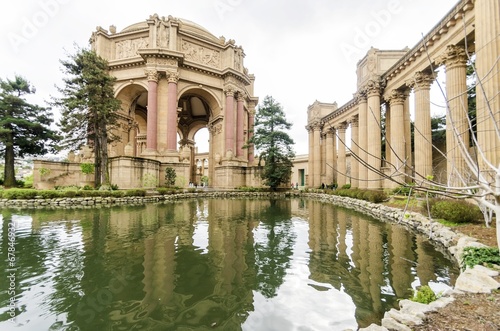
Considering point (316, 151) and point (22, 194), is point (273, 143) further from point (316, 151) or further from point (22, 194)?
point (22, 194)

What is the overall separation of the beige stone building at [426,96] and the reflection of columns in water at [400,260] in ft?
6.27

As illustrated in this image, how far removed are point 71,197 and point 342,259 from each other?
17.6 meters

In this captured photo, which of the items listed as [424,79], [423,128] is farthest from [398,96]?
[423,128]

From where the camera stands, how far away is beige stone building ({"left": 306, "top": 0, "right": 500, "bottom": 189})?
9.04 metres

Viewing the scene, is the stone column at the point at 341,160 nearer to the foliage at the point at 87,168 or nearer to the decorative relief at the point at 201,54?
the decorative relief at the point at 201,54

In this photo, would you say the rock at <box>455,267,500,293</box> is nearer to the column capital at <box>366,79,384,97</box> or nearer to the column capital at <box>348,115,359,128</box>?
the column capital at <box>366,79,384,97</box>

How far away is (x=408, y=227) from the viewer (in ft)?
30.3

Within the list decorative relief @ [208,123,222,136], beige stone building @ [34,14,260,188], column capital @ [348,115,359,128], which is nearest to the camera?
beige stone building @ [34,14,260,188]

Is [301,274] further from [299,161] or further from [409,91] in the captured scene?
[299,161]

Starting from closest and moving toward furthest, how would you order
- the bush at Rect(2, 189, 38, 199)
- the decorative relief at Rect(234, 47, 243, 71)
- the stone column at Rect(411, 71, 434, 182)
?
the stone column at Rect(411, 71, 434, 182) → the bush at Rect(2, 189, 38, 199) → the decorative relief at Rect(234, 47, 243, 71)

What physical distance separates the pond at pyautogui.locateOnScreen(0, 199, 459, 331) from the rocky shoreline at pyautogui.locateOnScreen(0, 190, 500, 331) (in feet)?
1.85

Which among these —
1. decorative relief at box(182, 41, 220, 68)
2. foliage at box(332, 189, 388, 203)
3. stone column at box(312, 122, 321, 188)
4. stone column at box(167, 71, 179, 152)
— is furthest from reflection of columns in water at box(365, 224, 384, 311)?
decorative relief at box(182, 41, 220, 68)

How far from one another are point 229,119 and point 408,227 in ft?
92.9

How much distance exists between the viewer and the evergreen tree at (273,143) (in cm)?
2836
